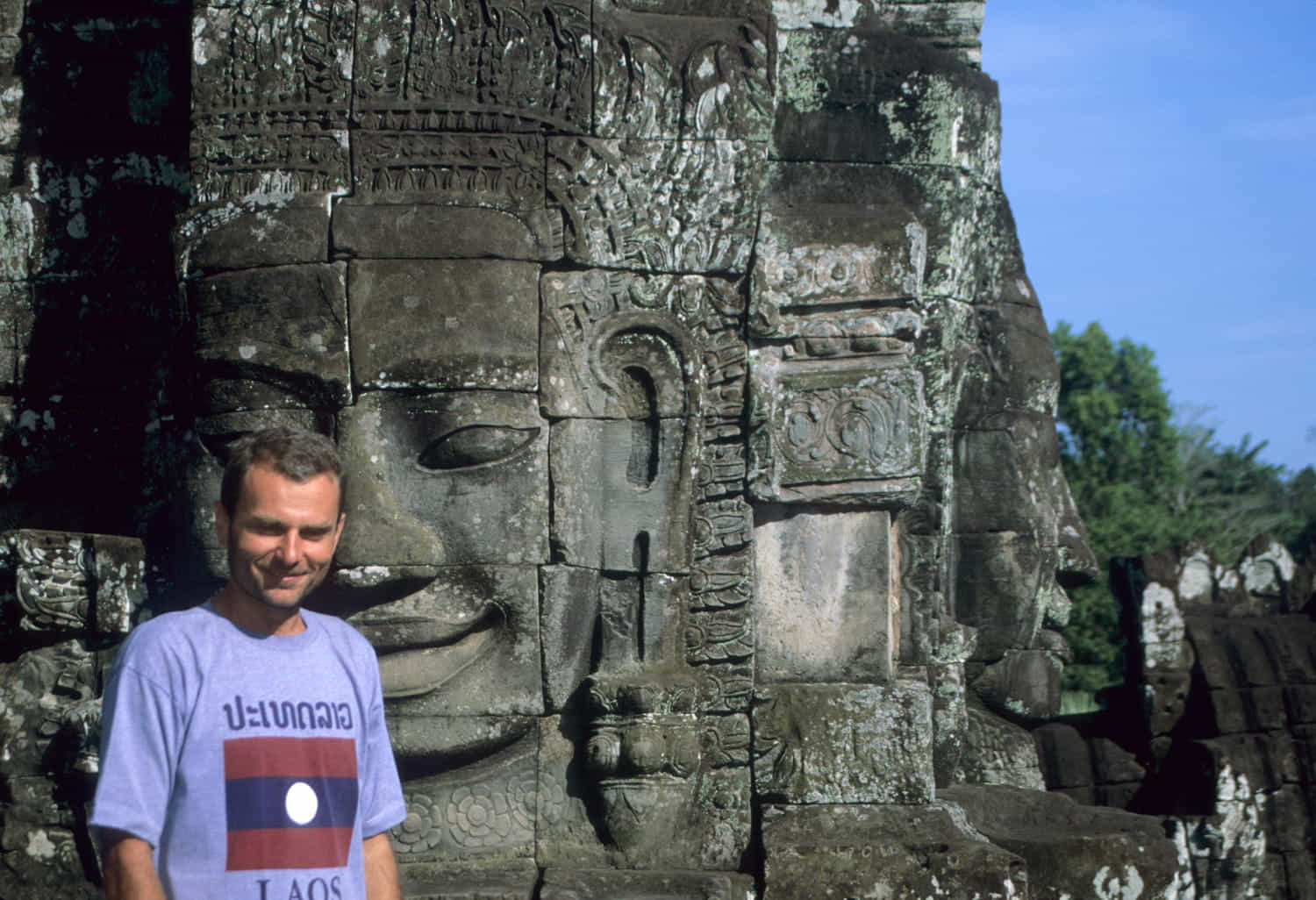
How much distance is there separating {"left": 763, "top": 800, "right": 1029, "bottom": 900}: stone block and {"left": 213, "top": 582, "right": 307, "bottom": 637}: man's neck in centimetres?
238

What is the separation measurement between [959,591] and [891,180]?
6.87ft

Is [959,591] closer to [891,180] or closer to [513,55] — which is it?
[891,180]

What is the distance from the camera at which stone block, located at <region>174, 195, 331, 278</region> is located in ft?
17.3

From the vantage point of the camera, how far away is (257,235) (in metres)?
5.28

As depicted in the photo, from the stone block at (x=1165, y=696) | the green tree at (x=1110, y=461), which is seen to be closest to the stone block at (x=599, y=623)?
the stone block at (x=1165, y=696)

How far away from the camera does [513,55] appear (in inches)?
214

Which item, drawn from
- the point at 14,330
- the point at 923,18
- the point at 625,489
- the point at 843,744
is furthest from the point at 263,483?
the point at 923,18

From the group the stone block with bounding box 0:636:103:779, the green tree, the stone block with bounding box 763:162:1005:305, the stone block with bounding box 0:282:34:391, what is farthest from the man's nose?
the green tree

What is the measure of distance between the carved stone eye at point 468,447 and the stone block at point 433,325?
14cm

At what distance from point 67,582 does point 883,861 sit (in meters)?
2.69

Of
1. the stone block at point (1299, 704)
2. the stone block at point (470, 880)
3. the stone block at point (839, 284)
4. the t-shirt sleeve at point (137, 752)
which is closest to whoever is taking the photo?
the t-shirt sleeve at point (137, 752)

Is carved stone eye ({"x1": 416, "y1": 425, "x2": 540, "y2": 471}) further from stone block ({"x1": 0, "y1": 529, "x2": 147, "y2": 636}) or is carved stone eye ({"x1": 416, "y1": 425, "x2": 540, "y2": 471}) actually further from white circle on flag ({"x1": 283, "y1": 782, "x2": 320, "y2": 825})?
white circle on flag ({"x1": 283, "y1": 782, "x2": 320, "y2": 825})

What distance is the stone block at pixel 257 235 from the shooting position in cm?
526

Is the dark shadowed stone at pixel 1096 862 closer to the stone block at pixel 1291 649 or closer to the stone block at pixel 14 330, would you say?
the stone block at pixel 1291 649
